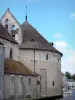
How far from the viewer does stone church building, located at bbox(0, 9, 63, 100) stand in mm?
54844

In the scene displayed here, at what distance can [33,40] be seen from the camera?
64875 mm

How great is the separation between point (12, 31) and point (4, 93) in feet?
69.0

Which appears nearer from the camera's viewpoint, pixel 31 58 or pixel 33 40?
pixel 31 58

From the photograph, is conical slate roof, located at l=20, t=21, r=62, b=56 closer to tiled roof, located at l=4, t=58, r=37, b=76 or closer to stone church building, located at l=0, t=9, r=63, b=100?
stone church building, located at l=0, t=9, r=63, b=100

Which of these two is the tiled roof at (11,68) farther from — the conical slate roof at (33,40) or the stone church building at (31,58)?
the conical slate roof at (33,40)

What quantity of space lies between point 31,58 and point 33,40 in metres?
4.80

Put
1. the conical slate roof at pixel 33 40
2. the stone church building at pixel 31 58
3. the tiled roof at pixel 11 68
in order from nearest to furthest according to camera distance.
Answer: the tiled roof at pixel 11 68
the stone church building at pixel 31 58
the conical slate roof at pixel 33 40

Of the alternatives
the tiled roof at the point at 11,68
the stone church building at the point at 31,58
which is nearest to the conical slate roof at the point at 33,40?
the stone church building at the point at 31,58

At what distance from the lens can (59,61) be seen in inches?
2714

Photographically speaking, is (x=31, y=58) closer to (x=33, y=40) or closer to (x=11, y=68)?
(x=33, y=40)

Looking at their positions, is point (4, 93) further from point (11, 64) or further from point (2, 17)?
point (2, 17)

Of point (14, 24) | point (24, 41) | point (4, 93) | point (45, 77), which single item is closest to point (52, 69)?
point (45, 77)

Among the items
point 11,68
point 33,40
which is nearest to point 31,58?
point 33,40

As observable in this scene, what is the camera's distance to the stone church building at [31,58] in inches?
2159
